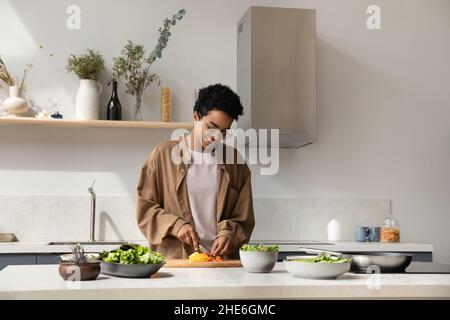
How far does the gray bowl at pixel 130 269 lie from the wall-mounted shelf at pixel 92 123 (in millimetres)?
1997

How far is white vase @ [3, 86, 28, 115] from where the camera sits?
379 cm

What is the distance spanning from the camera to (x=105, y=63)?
406 centimetres

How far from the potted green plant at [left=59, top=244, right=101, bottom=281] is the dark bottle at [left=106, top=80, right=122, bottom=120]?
2.13 metres

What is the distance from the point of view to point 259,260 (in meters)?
2.09

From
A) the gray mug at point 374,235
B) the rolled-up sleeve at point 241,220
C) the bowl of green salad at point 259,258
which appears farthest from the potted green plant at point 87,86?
the bowl of green salad at point 259,258

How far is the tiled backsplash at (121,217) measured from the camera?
3895 mm

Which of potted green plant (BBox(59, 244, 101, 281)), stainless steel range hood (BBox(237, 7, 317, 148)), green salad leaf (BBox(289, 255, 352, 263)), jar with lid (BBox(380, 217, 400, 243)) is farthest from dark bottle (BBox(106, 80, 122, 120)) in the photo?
green salad leaf (BBox(289, 255, 352, 263))

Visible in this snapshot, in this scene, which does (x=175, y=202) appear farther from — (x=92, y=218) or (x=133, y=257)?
(x=92, y=218)

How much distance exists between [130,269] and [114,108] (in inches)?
85.8

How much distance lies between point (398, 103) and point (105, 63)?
6.96 feet

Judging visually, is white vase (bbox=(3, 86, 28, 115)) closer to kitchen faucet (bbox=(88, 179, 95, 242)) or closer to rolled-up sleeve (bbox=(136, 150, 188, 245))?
kitchen faucet (bbox=(88, 179, 95, 242))

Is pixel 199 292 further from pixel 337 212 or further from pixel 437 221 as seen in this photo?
pixel 437 221

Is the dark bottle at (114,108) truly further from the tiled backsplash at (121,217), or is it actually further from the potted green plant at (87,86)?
the tiled backsplash at (121,217)

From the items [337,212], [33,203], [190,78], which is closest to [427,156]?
[337,212]
